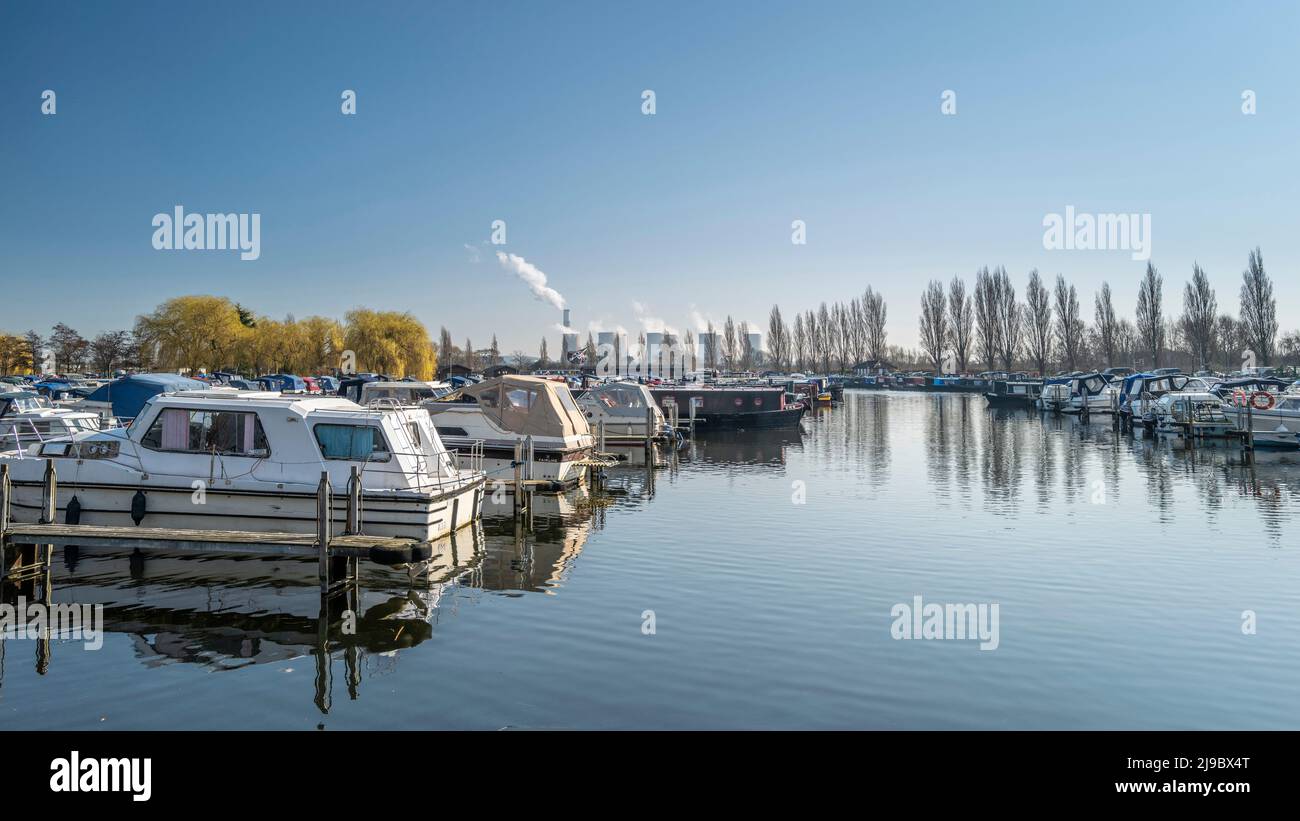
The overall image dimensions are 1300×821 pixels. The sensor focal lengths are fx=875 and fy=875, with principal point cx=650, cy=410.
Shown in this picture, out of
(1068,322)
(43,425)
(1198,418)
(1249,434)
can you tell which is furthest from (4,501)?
(1068,322)

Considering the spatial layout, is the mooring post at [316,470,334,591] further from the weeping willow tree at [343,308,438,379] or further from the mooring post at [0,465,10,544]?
the weeping willow tree at [343,308,438,379]

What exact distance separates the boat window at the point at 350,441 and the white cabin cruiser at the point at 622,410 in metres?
21.8

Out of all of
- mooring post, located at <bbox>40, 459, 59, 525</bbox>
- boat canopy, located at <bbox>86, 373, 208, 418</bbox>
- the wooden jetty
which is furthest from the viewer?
boat canopy, located at <bbox>86, 373, 208, 418</bbox>

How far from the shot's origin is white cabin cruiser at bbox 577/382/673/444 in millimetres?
39906

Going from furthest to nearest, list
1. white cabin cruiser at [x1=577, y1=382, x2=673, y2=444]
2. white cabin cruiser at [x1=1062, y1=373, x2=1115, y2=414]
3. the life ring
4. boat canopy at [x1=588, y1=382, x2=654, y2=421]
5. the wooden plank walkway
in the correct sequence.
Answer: white cabin cruiser at [x1=1062, y1=373, x2=1115, y2=414]
boat canopy at [x1=588, y1=382, x2=654, y2=421]
white cabin cruiser at [x1=577, y1=382, x2=673, y2=444]
the life ring
the wooden plank walkway

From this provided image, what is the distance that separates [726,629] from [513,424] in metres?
15.7

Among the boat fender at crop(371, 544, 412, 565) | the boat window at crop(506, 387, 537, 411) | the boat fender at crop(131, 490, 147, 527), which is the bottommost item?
the boat fender at crop(371, 544, 412, 565)

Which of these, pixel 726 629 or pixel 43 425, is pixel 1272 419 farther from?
pixel 43 425

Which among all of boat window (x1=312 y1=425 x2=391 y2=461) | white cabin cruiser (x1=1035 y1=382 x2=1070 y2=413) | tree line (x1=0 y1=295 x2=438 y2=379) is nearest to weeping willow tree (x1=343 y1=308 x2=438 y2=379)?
tree line (x1=0 y1=295 x2=438 y2=379)

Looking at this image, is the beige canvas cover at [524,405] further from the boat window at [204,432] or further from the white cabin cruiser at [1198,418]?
the white cabin cruiser at [1198,418]

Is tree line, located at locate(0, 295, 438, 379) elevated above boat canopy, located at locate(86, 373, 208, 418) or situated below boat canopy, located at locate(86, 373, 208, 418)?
above

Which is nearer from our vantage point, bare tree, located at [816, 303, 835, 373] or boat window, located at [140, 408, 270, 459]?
boat window, located at [140, 408, 270, 459]

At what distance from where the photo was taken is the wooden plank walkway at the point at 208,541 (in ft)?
45.6
